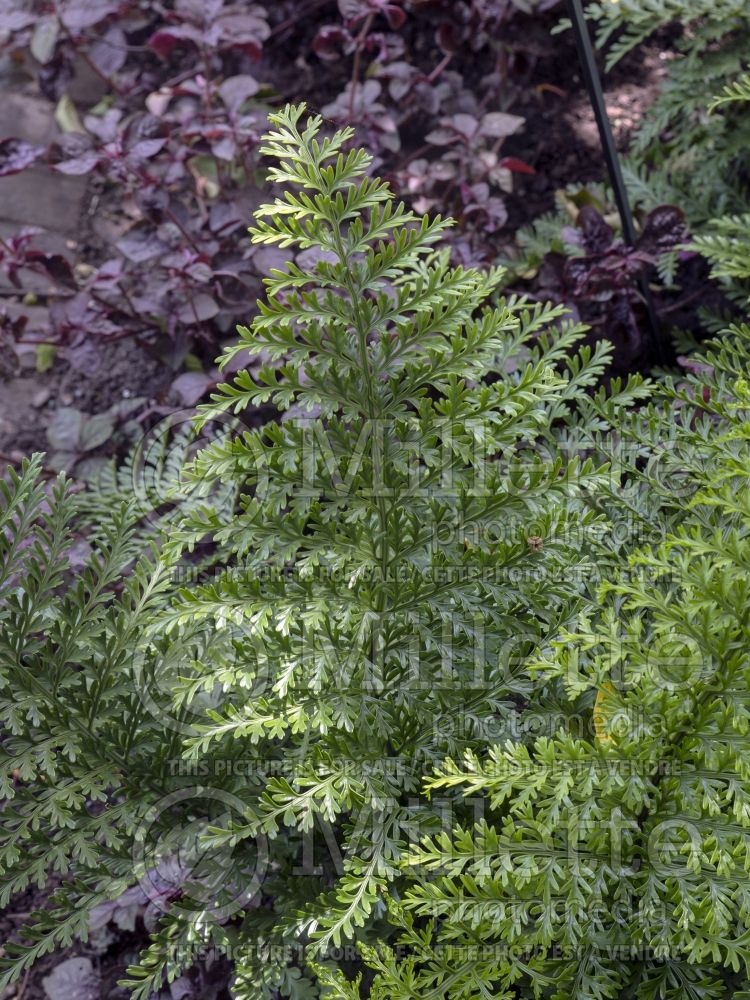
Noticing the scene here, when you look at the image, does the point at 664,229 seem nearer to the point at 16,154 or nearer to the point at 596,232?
the point at 596,232

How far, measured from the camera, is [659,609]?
1301 millimetres

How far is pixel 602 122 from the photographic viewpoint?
2189 mm

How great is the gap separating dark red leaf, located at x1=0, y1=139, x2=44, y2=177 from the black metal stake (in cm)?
163

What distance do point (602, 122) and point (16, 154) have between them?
174cm

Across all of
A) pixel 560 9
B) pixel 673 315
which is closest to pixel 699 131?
pixel 673 315

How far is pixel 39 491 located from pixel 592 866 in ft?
3.44

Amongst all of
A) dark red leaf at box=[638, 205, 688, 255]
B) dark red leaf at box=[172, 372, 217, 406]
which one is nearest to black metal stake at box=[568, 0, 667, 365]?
dark red leaf at box=[638, 205, 688, 255]

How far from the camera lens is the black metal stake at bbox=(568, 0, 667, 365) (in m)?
2.11

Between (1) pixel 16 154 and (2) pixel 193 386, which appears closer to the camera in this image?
(2) pixel 193 386

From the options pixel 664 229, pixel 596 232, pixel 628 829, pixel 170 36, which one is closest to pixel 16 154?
pixel 170 36

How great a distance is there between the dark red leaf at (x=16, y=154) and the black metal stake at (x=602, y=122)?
5.36ft

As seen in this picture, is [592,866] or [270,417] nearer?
[592,866]

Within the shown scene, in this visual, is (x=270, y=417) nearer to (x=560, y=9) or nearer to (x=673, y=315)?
(x=673, y=315)

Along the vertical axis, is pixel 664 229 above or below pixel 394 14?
below
